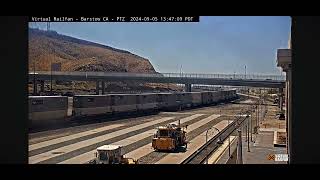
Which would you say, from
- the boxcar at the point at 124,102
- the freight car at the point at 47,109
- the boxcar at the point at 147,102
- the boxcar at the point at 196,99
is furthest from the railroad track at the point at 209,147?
the boxcar at the point at 196,99

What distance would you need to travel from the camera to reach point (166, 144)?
16062 millimetres

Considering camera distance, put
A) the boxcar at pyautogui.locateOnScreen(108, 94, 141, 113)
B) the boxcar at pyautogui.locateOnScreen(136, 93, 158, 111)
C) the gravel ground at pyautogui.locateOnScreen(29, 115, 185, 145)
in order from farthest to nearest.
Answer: the boxcar at pyautogui.locateOnScreen(136, 93, 158, 111), the boxcar at pyautogui.locateOnScreen(108, 94, 141, 113), the gravel ground at pyautogui.locateOnScreen(29, 115, 185, 145)

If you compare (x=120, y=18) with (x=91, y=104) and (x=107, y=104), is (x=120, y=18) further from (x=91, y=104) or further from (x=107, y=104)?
(x=107, y=104)

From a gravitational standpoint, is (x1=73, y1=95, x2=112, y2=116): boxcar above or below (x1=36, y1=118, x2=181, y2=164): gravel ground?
above

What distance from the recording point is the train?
21.0 m

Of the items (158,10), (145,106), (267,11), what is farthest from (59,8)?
(145,106)

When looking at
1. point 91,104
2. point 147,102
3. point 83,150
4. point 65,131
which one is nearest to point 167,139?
point 83,150

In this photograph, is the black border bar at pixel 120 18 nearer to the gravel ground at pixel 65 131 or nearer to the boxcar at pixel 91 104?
the gravel ground at pixel 65 131

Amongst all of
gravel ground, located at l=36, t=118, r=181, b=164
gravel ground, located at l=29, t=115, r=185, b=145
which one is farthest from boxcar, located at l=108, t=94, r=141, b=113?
gravel ground, located at l=36, t=118, r=181, b=164

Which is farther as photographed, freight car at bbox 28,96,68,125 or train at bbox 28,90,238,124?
train at bbox 28,90,238,124

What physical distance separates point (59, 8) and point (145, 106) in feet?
86.4

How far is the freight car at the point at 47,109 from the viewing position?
2000 centimetres

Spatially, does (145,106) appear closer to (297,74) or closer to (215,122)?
(215,122)

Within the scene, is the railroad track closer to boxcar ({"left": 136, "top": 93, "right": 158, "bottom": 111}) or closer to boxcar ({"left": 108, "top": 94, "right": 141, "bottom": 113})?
boxcar ({"left": 108, "top": 94, "right": 141, "bottom": 113})
